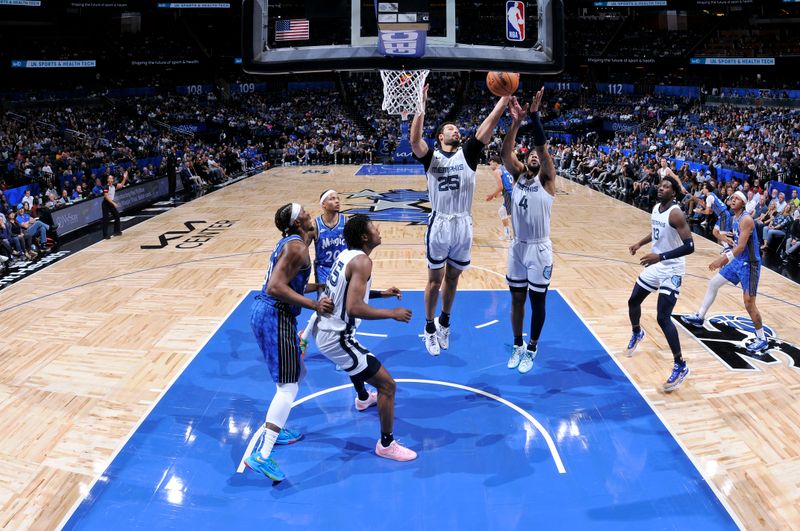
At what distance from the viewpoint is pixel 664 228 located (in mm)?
5625

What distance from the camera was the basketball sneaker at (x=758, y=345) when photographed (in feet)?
21.3

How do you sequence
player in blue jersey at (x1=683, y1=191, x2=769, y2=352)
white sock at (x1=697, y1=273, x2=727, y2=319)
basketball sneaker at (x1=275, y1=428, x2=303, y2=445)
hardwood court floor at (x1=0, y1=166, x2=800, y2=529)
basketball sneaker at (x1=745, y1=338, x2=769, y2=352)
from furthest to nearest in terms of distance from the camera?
white sock at (x1=697, y1=273, x2=727, y2=319) < basketball sneaker at (x1=745, y1=338, x2=769, y2=352) < player in blue jersey at (x1=683, y1=191, x2=769, y2=352) < basketball sneaker at (x1=275, y1=428, x2=303, y2=445) < hardwood court floor at (x1=0, y1=166, x2=800, y2=529)

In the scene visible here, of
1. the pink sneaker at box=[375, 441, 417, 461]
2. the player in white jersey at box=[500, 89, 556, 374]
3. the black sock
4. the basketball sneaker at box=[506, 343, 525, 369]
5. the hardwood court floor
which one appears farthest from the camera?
the basketball sneaker at box=[506, 343, 525, 369]

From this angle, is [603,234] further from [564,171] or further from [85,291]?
[564,171]

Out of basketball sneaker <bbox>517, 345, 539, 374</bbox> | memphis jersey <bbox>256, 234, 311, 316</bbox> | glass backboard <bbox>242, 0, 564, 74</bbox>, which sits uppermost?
glass backboard <bbox>242, 0, 564, 74</bbox>

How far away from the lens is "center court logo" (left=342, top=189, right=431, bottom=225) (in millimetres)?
14633

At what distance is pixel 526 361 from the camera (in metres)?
5.98

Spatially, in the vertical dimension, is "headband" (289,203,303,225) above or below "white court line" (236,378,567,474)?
above

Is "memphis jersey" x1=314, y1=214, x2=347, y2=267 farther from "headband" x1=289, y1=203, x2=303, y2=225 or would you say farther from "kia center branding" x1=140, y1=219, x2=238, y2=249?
"kia center branding" x1=140, y1=219, x2=238, y2=249

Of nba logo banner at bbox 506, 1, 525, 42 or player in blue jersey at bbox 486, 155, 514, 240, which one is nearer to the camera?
nba logo banner at bbox 506, 1, 525, 42

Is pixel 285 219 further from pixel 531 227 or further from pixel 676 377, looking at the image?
pixel 676 377

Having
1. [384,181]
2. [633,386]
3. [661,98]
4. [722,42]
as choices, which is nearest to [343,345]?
[633,386]

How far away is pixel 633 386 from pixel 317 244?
3.23 metres

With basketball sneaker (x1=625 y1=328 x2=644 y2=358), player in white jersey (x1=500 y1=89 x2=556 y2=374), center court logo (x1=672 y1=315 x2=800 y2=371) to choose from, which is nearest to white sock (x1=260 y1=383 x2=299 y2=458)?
player in white jersey (x1=500 y1=89 x2=556 y2=374)
